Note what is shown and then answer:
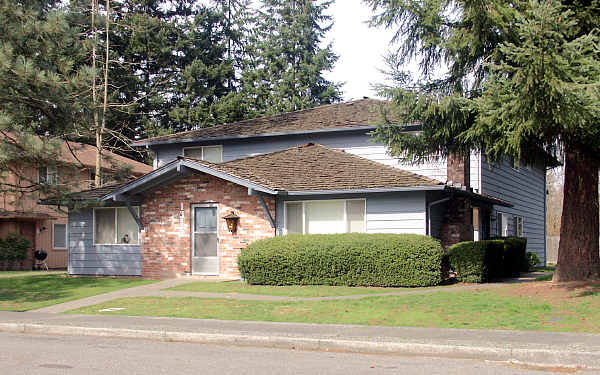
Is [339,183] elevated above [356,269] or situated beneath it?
elevated above

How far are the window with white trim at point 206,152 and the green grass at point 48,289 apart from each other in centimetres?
774

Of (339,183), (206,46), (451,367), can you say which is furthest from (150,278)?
(206,46)

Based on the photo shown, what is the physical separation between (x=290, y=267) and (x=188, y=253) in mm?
4415

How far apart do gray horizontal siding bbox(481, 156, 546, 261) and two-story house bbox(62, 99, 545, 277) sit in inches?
→ 12.5

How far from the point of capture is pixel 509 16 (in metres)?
12.3

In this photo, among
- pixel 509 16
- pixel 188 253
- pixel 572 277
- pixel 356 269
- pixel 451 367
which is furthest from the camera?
pixel 188 253

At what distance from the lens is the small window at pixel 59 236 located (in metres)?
35.2

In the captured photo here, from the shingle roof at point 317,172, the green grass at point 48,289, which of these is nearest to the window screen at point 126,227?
the green grass at point 48,289

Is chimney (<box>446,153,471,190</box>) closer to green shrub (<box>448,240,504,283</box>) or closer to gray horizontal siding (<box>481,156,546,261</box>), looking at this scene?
gray horizontal siding (<box>481,156,546,261</box>)

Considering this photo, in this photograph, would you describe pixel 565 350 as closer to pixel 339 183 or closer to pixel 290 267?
pixel 290 267

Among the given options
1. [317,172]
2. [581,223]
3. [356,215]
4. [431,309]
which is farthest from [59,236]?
[581,223]

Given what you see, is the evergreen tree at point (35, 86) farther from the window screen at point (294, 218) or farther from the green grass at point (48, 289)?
the window screen at point (294, 218)

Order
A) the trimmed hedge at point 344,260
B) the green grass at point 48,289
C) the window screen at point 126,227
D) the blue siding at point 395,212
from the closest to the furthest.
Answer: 1. the green grass at point 48,289
2. the trimmed hedge at point 344,260
3. the blue siding at point 395,212
4. the window screen at point 126,227

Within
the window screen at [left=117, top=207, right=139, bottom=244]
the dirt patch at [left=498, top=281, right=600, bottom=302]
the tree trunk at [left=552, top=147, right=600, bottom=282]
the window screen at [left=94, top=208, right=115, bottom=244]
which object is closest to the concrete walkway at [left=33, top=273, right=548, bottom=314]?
the dirt patch at [left=498, top=281, right=600, bottom=302]
